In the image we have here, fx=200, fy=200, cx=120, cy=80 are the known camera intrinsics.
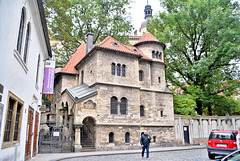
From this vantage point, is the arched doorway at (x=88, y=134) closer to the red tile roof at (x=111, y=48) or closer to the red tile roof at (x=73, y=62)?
the red tile roof at (x=111, y=48)

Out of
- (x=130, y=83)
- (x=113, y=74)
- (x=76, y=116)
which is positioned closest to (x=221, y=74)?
(x=130, y=83)

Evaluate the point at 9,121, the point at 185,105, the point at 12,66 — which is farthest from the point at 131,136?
the point at 12,66

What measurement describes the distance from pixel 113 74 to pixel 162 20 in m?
15.9

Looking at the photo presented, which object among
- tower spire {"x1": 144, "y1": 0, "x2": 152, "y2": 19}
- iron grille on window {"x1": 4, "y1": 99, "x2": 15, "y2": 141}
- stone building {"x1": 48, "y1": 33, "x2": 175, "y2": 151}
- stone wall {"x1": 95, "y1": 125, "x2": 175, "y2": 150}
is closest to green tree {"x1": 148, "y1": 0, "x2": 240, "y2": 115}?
stone building {"x1": 48, "y1": 33, "x2": 175, "y2": 151}

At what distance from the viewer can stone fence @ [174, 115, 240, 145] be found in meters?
23.7

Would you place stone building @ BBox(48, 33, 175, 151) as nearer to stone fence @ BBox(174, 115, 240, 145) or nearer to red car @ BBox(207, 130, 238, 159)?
stone fence @ BBox(174, 115, 240, 145)

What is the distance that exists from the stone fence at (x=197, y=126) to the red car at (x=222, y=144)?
12.6 metres

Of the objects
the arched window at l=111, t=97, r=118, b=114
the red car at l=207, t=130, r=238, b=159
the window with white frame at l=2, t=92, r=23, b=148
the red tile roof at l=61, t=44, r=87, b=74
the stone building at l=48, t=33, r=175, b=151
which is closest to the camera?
the window with white frame at l=2, t=92, r=23, b=148

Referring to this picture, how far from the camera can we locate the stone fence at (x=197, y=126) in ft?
77.7

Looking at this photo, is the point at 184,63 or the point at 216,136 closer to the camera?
the point at 216,136

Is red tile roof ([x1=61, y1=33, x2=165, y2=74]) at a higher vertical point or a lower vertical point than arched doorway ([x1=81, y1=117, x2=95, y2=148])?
higher

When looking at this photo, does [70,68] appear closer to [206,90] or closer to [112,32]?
[112,32]

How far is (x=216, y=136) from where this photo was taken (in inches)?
440

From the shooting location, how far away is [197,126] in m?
25.2
